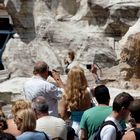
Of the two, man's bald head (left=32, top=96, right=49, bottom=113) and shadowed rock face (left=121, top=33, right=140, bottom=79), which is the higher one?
man's bald head (left=32, top=96, right=49, bottom=113)

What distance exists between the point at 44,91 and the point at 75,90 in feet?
1.48

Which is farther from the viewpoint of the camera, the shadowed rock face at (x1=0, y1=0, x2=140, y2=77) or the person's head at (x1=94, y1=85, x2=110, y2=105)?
the shadowed rock face at (x1=0, y1=0, x2=140, y2=77)

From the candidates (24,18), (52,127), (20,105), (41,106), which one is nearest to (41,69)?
(41,106)

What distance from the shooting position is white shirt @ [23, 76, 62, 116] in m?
6.58

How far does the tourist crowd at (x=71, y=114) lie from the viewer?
5.12m

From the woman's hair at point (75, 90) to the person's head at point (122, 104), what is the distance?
0.91m

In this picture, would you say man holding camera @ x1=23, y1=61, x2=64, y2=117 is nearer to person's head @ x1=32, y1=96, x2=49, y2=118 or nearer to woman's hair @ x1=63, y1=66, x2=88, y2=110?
woman's hair @ x1=63, y1=66, x2=88, y2=110

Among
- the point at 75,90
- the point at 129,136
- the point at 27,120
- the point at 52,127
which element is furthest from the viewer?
the point at 75,90

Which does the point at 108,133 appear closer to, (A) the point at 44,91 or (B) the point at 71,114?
(B) the point at 71,114

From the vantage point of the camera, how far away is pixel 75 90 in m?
6.30

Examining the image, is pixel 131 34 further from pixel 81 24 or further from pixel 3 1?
pixel 3 1

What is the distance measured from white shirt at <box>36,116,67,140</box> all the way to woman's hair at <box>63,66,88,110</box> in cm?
64

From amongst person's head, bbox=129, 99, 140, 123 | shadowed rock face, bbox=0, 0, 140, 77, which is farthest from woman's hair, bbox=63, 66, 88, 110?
shadowed rock face, bbox=0, 0, 140, 77

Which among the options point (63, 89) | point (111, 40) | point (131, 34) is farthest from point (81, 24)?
point (63, 89)
